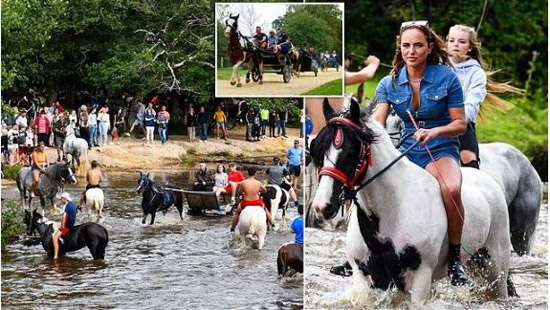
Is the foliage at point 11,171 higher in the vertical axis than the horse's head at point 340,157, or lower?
lower

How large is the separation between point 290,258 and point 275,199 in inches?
11.9

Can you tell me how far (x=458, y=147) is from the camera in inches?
246

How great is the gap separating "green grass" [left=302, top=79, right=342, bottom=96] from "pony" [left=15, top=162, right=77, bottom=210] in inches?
50.8

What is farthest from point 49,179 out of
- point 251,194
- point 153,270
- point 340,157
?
point 340,157

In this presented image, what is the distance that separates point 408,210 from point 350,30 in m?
11.4

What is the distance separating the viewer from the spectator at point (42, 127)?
6887 millimetres

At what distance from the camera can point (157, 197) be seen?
6.87 metres

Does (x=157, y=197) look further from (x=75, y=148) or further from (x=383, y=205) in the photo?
(x=383, y=205)

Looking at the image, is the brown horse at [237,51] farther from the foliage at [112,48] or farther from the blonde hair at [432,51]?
the blonde hair at [432,51]

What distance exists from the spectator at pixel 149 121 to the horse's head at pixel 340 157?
147 centimetres

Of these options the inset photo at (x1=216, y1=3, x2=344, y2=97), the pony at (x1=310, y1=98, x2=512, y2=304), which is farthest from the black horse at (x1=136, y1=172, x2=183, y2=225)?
the pony at (x1=310, y1=98, x2=512, y2=304)

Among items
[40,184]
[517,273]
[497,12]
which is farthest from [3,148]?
[497,12]

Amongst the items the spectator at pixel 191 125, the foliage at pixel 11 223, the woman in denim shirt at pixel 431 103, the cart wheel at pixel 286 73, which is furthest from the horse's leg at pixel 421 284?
the foliage at pixel 11 223

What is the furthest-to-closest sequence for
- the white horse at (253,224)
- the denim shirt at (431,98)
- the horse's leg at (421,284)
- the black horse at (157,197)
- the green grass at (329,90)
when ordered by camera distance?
1. the black horse at (157,197)
2. the white horse at (253,224)
3. the green grass at (329,90)
4. the denim shirt at (431,98)
5. the horse's leg at (421,284)
